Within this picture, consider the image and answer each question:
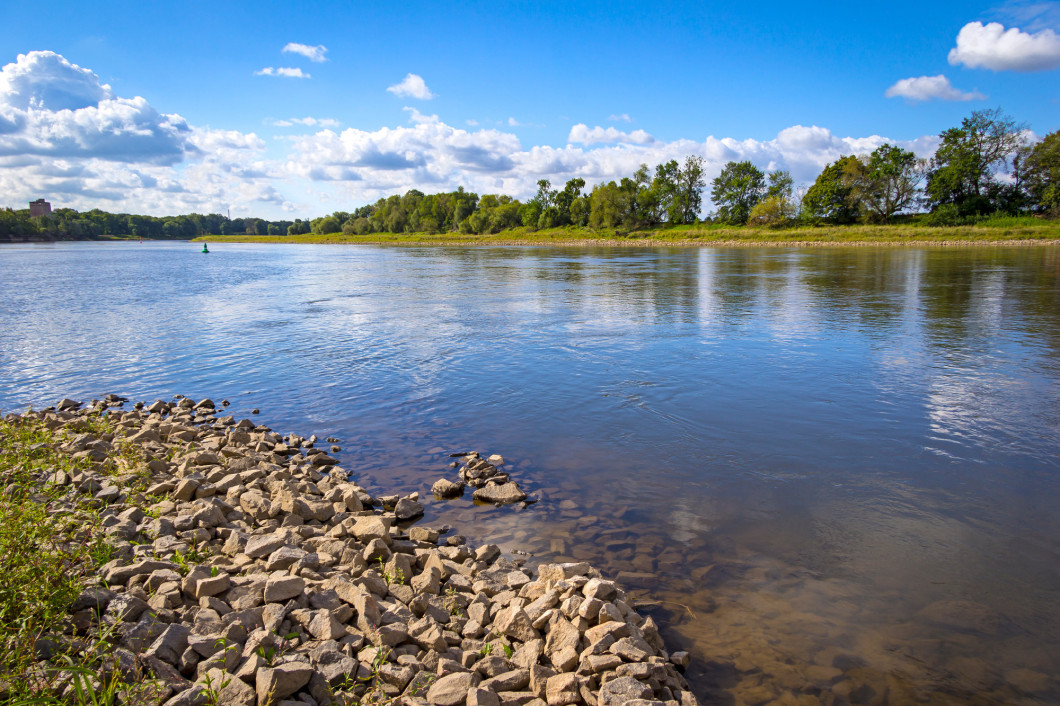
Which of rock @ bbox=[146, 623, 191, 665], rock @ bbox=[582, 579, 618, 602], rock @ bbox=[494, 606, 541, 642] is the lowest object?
rock @ bbox=[494, 606, 541, 642]

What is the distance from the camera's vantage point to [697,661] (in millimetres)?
5348

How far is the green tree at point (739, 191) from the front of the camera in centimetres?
13288

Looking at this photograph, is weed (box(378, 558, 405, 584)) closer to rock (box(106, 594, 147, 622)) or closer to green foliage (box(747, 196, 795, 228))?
rock (box(106, 594, 147, 622))

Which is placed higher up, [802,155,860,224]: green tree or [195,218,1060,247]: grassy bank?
[802,155,860,224]: green tree

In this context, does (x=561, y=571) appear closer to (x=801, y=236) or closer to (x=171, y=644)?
(x=171, y=644)

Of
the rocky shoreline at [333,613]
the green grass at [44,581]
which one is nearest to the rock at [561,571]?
the rocky shoreline at [333,613]

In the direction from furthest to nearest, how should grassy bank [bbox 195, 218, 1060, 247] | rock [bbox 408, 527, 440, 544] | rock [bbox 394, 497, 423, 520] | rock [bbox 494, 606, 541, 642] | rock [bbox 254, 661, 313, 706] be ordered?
1. grassy bank [bbox 195, 218, 1060, 247]
2. rock [bbox 394, 497, 423, 520]
3. rock [bbox 408, 527, 440, 544]
4. rock [bbox 494, 606, 541, 642]
5. rock [bbox 254, 661, 313, 706]

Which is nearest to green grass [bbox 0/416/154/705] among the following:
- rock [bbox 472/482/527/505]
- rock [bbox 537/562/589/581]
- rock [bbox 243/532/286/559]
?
rock [bbox 243/532/286/559]

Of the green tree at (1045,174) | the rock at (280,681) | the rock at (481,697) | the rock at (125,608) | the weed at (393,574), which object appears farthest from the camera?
the green tree at (1045,174)

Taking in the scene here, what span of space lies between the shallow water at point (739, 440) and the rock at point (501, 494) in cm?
31

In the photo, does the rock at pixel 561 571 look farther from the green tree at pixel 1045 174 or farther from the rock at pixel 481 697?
the green tree at pixel 1045 174

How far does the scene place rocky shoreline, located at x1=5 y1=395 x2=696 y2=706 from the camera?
4449 mm

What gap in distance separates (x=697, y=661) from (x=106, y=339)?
2459 centimetres

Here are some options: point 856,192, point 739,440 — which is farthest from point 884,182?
point 739,440
